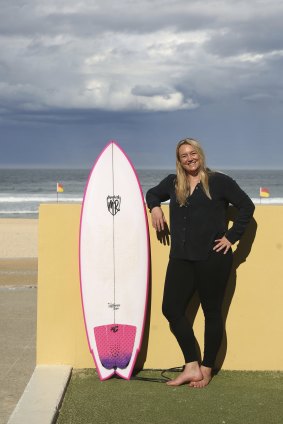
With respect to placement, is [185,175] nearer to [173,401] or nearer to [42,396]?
[173,401]

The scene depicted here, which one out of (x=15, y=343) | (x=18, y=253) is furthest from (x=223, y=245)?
(x=18, y=253)

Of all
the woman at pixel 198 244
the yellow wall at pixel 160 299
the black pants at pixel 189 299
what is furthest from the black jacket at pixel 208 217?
the yellow wall at pixel 160 299

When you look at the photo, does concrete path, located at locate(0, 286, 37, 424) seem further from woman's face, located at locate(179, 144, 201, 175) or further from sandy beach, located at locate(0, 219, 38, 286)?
woman's face, located at locate(179, 144, 201, 175)

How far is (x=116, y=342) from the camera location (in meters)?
4.14

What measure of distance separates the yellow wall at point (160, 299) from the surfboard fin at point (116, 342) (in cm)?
17

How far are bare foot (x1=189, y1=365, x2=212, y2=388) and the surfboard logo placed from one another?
1.04 m

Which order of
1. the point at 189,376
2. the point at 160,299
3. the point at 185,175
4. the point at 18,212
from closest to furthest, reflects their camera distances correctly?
1. the point at 185,175
2. the point at 189,376
3. the point at 160,299
4. the point at 18,212

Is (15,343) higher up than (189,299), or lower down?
lower down

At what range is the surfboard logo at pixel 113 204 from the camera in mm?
4152

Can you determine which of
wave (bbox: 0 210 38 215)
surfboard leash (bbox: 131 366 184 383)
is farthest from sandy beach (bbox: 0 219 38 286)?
wave (bbox: 0 210 38 215)

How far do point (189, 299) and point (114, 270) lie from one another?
0.49 meters

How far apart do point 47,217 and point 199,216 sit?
3.22 feet

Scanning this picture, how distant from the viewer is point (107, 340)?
13.6ft

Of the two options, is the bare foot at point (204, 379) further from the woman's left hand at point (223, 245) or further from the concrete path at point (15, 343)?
the concrete path at point (15, 343)
